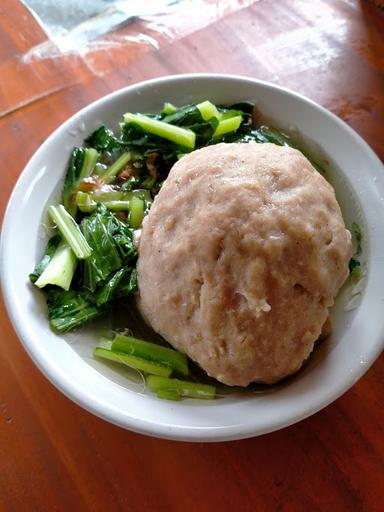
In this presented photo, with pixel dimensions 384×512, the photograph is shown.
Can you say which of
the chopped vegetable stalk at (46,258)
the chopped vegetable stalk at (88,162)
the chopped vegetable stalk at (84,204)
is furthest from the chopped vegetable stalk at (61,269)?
the chopped vegetable stalk at (88,162)

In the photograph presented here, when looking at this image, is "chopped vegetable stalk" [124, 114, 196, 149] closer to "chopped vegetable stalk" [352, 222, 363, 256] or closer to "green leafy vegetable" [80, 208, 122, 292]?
"green leafy vegetable" [80, 208, 122, 292]

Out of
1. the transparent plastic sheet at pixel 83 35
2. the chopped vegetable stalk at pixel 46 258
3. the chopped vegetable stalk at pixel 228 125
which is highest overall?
the transparent plastic sheet at pixel 83 35

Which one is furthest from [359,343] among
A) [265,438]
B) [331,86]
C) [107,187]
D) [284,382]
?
[331,86]

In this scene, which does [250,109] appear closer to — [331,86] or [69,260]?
[331,86]

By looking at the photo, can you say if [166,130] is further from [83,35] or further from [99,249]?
[83,35]

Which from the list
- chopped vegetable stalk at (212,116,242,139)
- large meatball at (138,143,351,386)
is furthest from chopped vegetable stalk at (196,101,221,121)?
large meatball at (138,143,351,386)

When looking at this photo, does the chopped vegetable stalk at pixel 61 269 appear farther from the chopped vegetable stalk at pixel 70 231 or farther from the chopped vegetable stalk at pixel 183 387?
the chopped vegetable stalk at pixel 183 387

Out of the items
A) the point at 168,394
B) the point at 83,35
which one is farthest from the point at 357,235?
the point at 83,35
